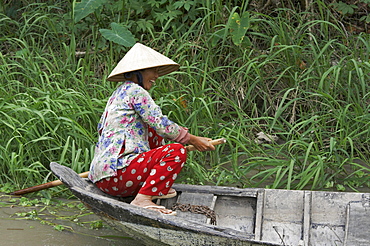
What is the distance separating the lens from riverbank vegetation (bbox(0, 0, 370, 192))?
427cm

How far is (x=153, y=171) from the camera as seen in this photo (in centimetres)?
304

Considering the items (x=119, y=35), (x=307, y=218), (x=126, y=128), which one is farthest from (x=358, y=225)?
(x=119, y=35)

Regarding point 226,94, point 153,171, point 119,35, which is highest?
point 119,35

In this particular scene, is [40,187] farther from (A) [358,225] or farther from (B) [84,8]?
(B) [84,8]

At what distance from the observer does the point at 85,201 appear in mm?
2975

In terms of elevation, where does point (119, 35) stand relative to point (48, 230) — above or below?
above

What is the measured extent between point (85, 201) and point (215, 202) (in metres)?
0.92

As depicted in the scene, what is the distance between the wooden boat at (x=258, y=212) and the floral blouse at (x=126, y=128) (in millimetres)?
223

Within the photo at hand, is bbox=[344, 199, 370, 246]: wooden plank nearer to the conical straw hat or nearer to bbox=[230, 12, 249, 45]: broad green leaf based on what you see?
the conical straw hat

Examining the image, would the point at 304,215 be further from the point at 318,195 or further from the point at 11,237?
the point at 11,237

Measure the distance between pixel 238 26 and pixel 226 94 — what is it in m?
→ 0.74

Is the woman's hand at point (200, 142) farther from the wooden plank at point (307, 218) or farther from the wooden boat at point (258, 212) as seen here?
the wooden plank at point (307, 218)

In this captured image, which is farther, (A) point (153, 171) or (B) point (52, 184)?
(B) point (52, 184)

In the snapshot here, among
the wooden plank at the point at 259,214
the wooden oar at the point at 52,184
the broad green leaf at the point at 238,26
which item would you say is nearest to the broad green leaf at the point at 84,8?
the broad green leaf at the point at 238,26
